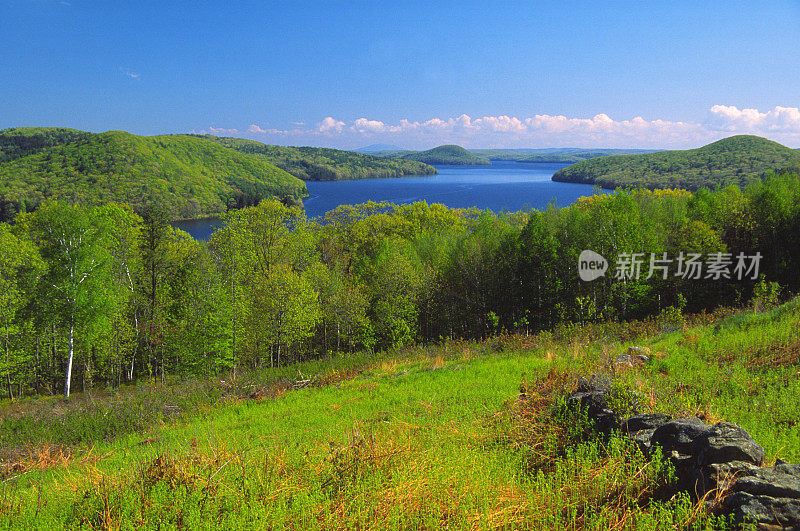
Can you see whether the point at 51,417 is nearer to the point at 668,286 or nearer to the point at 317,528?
the point at 317,528

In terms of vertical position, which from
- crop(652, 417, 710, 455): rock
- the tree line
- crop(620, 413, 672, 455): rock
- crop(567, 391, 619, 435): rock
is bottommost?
the tree line

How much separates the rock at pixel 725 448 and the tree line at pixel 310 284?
24270mm

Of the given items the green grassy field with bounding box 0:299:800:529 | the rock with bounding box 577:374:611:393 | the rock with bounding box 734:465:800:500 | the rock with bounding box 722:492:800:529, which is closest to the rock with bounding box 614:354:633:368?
the green grassy field with bounding box 0:299:800:529

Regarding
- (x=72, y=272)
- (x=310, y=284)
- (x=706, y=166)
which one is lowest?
(x=310, y=284)

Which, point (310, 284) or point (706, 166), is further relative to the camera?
point (706, 166)

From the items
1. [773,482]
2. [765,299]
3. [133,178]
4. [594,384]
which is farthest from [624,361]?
[133,178]

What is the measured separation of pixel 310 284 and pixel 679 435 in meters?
28.3

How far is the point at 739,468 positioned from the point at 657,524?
36.2 inches

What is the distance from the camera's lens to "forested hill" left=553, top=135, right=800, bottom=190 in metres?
126

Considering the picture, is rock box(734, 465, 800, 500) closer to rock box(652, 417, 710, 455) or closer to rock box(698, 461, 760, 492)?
rock box(698, 461, 760, 492)

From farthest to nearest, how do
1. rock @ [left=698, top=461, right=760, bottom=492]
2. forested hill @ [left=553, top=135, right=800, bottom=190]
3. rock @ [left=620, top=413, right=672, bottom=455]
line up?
forested hill @ [left=553, top=135, right=800, bottom=190] < rock @ [left=620, top=413, right=672, bottom=455] < rock @ [left=698, top=461, right=760, bottom=492]

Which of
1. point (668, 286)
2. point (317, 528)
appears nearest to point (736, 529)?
point (317, 528)

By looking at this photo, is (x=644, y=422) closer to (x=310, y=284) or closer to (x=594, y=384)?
(x=594, y=384)

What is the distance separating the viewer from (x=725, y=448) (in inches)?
144
